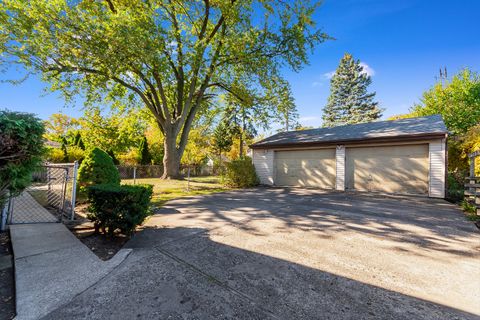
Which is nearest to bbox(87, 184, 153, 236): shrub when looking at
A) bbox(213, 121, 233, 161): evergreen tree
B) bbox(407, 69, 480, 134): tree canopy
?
bbox(213, 121, 233, 161): evergreen tree

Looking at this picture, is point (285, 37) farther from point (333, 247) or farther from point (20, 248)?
point (20, 248)

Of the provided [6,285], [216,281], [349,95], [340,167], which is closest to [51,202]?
[6,285]

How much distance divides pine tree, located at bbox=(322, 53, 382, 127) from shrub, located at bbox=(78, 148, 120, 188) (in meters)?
31.9

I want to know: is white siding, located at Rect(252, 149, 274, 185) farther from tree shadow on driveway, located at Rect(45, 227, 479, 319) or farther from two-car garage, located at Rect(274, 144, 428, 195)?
tree shadow on driveway, located at Rect(45, 227, 479, 319)

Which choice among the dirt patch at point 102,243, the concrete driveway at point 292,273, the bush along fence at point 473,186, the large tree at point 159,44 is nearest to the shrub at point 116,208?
the dirt patch at point 102,243

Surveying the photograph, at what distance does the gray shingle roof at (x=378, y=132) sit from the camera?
8.68m

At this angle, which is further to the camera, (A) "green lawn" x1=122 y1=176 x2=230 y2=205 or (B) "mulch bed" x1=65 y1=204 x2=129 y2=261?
(A) "green lawn" x1=122 y1=176 x2=230 y2=205

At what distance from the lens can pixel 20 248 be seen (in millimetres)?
3062

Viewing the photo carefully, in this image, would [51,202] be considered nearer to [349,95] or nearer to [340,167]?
[340,167]

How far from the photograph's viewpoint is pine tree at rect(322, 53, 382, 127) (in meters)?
31.3

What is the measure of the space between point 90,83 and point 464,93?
1069 inches

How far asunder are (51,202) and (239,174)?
7.89 metres

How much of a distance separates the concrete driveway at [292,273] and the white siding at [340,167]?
545cm

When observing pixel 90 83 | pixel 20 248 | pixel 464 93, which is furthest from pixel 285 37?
pixel 464 93
